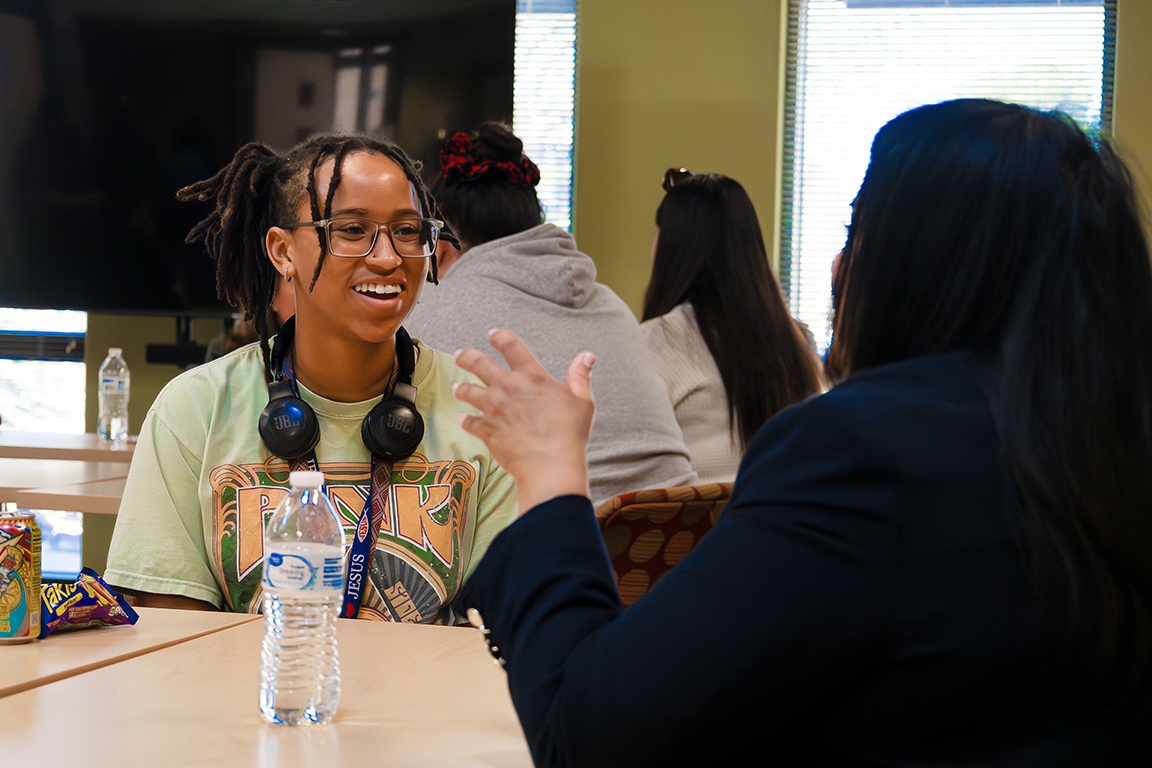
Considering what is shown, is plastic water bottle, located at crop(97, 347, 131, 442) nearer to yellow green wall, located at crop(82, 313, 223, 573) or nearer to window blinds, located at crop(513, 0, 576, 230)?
yellow green wall, located at crop(82, 313, 223, 573)

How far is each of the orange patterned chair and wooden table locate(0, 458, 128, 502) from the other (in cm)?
139

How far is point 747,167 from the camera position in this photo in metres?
4.02

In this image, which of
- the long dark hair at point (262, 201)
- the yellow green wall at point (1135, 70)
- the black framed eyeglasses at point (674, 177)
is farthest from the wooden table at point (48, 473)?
the yellow green wall at point (1135, 70)

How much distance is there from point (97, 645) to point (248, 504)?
0.31 metres

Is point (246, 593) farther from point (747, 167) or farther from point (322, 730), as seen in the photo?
point (747, 167)

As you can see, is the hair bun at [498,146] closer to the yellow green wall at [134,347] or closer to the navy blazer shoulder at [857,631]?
the yellow green wall at [134,347]

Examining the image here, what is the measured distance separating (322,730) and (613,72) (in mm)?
3429

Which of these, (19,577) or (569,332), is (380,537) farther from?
(569,332)

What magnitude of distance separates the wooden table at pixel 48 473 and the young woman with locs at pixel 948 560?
1.95m

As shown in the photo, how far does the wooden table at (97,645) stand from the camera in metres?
1.12

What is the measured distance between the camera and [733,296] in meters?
2.66

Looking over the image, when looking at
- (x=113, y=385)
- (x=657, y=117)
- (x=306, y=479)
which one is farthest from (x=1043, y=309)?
(x=113, y=385)

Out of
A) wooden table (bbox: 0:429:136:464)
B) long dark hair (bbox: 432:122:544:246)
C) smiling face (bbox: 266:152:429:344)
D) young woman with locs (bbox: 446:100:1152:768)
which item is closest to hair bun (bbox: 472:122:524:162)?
long dark hair (bbox: 432:122:544:246)

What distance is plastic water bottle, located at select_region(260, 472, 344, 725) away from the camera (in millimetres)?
1015
